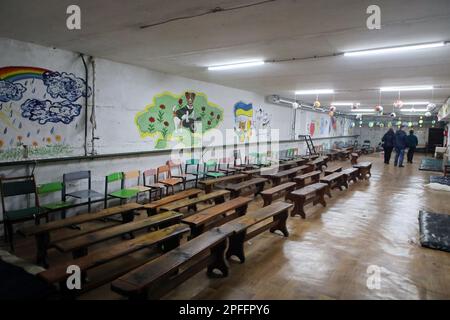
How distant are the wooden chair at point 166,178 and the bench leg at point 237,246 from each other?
2489 mm

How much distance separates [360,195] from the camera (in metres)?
6.62

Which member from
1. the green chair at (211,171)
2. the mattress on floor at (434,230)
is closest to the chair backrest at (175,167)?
the green chair at (211,171)

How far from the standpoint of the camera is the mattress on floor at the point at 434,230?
3.70 m

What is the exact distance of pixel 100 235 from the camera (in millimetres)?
2871

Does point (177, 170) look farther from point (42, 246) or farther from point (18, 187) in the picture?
point (42, 246)

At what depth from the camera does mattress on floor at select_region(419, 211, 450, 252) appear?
146 inches

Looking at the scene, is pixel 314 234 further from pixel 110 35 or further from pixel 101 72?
pixel 101 72

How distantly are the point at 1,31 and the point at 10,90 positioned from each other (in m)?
0.74

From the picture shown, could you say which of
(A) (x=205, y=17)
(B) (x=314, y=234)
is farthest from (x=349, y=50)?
(B) (x=314, y=234)

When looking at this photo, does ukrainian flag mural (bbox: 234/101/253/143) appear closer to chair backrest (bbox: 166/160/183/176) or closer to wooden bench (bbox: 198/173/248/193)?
wooden bench (bbox: 198/173/248/193)

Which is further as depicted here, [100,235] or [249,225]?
[249,225]

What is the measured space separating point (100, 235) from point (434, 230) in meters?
4.60

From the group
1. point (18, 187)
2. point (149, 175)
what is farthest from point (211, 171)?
point (18, 187)
